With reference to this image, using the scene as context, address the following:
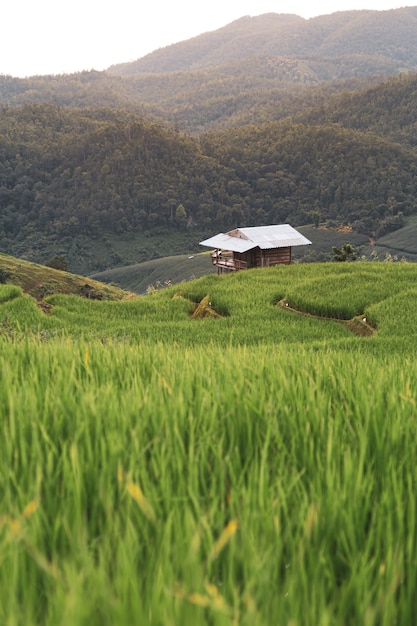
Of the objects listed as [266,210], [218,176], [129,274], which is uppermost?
[218,176]

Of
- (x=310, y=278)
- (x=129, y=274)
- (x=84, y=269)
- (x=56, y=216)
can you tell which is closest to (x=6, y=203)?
(x=56, y=216)

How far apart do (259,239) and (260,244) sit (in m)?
1.01

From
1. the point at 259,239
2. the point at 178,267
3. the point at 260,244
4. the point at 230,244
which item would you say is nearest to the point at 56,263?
the point at 178,267

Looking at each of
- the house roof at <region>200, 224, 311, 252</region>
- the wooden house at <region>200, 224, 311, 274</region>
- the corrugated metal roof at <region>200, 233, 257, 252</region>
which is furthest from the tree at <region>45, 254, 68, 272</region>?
the corrugated metal roof at <region>200, 233, 257, 252</region>

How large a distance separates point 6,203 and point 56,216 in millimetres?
17311

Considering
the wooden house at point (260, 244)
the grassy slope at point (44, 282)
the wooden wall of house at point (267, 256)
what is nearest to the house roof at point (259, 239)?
the wooden house at point (260, 244)

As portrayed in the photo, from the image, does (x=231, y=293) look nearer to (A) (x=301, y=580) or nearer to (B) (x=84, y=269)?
(A) (x=301, y=580)

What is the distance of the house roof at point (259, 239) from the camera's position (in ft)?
134

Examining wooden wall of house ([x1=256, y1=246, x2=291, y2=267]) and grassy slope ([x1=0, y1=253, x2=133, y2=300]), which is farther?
grassy slope ([x1=0, y1=253, x2=133, y2=300])

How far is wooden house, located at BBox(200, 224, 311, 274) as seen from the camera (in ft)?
135

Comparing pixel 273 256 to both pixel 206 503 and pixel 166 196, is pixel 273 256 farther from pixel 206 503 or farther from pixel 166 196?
pixel 166 196

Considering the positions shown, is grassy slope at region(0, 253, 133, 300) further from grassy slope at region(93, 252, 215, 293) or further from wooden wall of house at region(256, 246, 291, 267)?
grassy slope at region(93, 252, 215, 293)

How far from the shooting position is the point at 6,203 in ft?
608

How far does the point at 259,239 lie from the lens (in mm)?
41938
